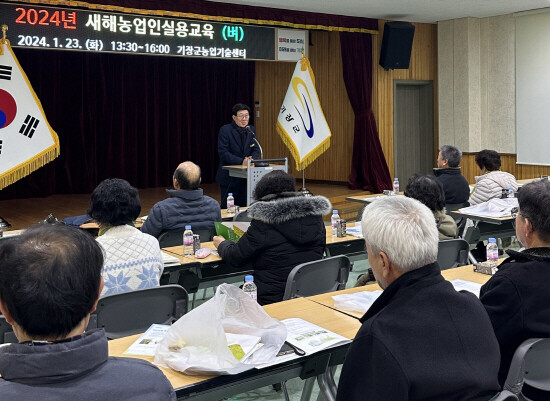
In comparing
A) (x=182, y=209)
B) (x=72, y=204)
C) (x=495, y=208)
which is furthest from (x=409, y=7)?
(x=182, y=209)

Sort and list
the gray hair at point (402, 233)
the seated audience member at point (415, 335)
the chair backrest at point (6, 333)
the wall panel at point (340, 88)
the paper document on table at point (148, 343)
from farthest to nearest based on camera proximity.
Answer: the wall panel at point (340, 88) → the chair backrest at point (6, 333) → the paper document on table at point (148, 343) → the gray hair at point (402, 233) → the seated audience member at point (415, 335)

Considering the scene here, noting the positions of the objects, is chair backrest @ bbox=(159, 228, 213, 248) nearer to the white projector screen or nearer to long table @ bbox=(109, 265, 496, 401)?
long table @ bbox=(109, 265, 496, 401)

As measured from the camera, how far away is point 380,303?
1.66 metres

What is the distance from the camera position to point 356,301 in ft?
9.05

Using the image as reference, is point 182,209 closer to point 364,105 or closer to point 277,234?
point 277,234

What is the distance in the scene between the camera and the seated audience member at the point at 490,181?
5.81 m

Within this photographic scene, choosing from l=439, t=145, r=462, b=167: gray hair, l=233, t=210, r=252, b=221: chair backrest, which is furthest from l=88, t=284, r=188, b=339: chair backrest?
l=439, t=145, r=462, b=167: gray hair

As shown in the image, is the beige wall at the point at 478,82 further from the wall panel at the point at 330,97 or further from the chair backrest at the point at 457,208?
the chair backrest at the point at 457,208

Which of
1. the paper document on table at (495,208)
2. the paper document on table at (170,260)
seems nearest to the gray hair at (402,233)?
the paper document on table at (170,260)

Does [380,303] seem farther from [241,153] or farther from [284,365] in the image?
[241,153]

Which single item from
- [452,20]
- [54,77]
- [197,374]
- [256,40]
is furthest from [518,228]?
[54,77]

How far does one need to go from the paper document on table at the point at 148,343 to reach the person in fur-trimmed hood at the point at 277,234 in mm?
1029

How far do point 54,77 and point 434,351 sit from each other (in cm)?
1038

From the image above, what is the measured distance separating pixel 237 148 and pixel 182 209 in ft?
11.0
